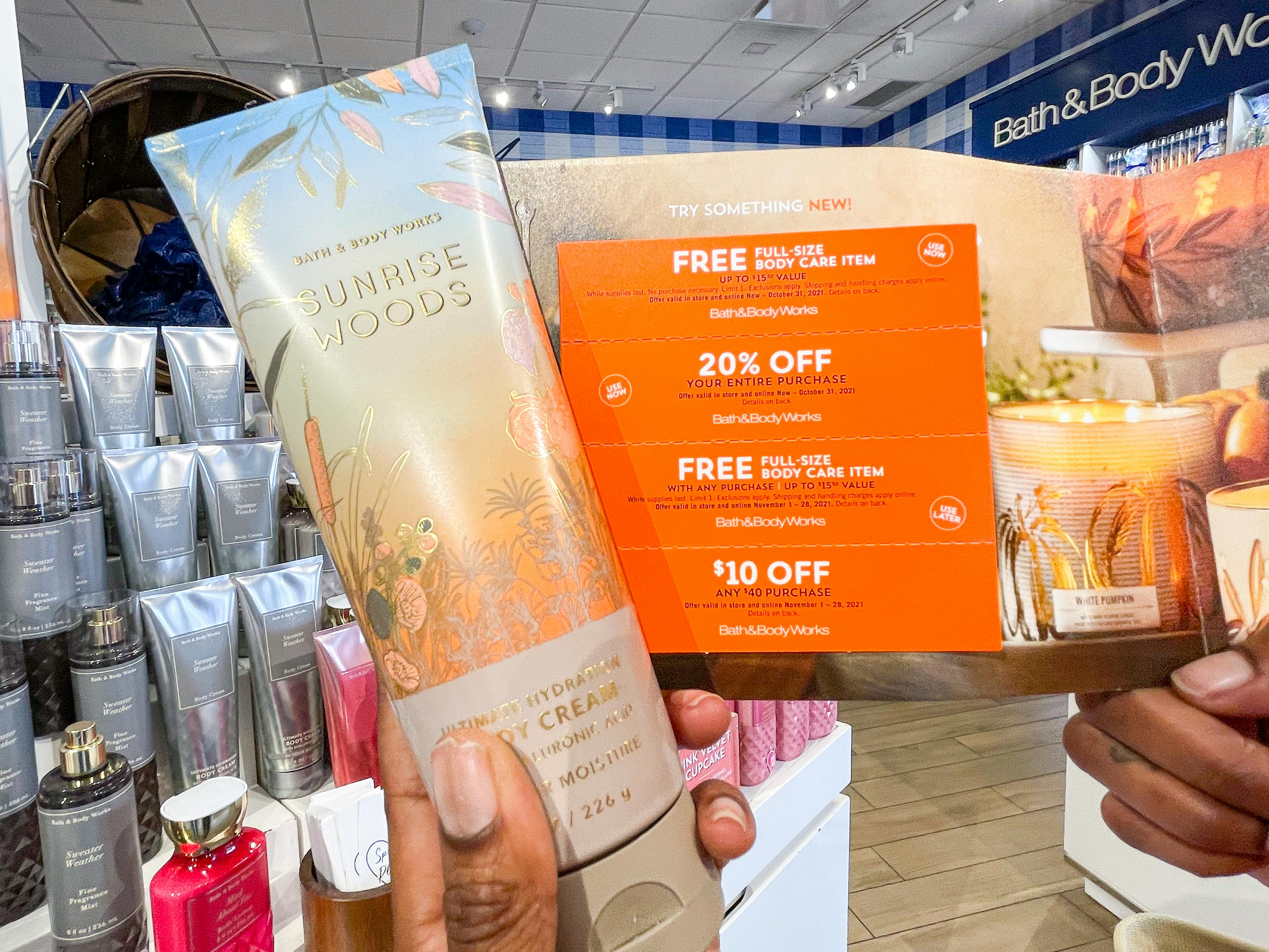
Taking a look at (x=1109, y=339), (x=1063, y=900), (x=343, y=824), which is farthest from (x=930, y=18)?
(x=343, y=824)

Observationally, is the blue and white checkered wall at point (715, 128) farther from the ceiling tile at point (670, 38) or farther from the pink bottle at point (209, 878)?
the pink bottle at point (209, 878)

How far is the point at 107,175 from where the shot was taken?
3.36 ft

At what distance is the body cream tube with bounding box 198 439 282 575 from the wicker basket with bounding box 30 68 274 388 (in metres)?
0.15

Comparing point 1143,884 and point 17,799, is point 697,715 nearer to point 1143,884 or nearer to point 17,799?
point 17,799

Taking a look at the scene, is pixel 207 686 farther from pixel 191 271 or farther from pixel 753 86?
pixel 753 86

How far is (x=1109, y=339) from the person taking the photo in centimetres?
47

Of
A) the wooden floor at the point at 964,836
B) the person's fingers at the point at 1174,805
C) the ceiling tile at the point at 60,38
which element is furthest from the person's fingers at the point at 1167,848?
the ceiling tile at the point at 60,38

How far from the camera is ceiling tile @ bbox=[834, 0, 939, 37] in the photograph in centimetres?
321

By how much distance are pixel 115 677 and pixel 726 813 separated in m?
0.58

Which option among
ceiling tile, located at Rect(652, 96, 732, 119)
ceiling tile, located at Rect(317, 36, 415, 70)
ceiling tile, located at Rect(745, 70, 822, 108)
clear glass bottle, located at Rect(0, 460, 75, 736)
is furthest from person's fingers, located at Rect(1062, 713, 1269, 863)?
ceiling tile, located at Rect(652, 96, 732, 119)

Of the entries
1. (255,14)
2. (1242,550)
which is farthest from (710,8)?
(1242,550)

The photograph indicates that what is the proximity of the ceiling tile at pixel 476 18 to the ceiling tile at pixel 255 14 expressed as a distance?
18 cm

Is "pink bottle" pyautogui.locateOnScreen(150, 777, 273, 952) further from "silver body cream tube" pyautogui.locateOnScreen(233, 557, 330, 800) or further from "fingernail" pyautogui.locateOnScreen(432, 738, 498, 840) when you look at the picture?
"fingernail" pyautogui.locateOnScreen(432, 738, 498, 840)

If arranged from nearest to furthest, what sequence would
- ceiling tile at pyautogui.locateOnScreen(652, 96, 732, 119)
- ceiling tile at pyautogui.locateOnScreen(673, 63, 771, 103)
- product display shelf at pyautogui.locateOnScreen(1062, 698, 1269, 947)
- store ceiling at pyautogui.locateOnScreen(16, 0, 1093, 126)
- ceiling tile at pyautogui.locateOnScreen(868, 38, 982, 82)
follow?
product display shelf at pyautogui.locateOnScreen(1062, 698, 1269, 947), store ceiling at pyautogui.locateOnScreen(16, 0, 1093, 126), ceiling tile at pyautogui.locateOnScreen(868, 38, 982, 82), ceiling tile at pyautogui.locateOnScreen(673, 63, 771, 103), ceiling tile at pyautogui.locateOnScreen(652, 96, 732, 119)
